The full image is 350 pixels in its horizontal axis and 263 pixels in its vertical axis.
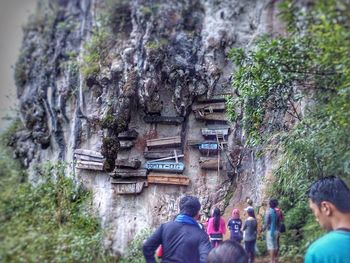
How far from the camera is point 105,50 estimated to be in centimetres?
427

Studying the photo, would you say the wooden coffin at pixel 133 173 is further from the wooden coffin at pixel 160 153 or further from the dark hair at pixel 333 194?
the dark hair at pixel 333 194

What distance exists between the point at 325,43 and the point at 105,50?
278 cm

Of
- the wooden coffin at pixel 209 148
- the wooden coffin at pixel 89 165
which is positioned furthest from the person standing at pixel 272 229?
the wooden coffin at pixel 89 165

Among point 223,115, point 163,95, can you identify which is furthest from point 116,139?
point 223,115

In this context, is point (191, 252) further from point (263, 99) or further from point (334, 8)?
point (334, 8)

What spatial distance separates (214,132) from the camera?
9.70 feet

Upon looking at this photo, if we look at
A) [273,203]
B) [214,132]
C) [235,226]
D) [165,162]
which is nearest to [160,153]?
[165,162]

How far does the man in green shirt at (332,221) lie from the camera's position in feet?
4.29

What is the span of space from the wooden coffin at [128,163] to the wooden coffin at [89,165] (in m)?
0.14

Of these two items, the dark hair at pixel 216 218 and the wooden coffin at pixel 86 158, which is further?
the wooden coffin at pixel 86 158

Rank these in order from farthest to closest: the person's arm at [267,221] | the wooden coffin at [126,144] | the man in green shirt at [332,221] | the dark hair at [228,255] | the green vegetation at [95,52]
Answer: the green vegetation at [95,52] < the wooden coffin at [126,144] < the person's arm at [267,221] < the dark hair at [228,255] < the man in green shirt at [332,221]

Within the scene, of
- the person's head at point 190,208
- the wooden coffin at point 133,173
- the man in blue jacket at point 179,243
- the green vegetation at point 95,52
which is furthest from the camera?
the green vegetation at point 95,52

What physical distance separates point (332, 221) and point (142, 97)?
219 centimetres

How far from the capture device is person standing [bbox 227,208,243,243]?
2.51 m
